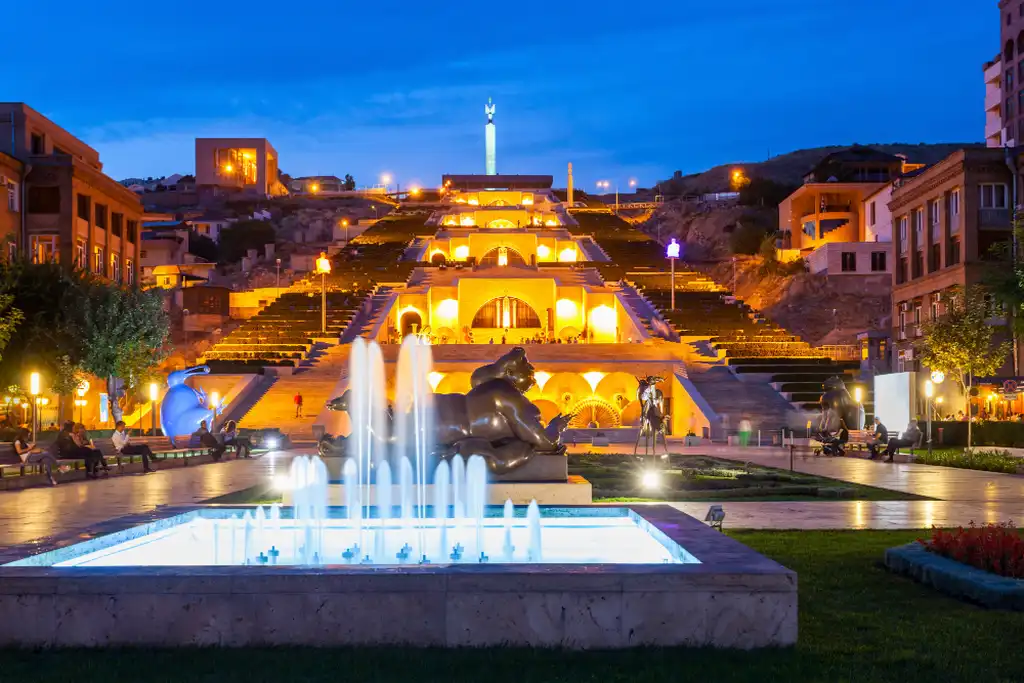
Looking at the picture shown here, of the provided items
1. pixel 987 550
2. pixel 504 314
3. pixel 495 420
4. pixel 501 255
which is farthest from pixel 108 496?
pixel 501 255

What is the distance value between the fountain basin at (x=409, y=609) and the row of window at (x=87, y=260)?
1359 inches

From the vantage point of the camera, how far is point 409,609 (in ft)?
19.9

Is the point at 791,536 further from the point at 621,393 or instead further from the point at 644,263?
the point at 644,263

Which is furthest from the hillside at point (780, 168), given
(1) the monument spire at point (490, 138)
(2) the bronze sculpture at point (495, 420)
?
(2) the bronze sculpture at point (495, 420)

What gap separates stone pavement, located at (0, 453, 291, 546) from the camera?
469 inches

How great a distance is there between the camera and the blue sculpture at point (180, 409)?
29.0 m

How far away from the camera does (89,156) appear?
178 feet

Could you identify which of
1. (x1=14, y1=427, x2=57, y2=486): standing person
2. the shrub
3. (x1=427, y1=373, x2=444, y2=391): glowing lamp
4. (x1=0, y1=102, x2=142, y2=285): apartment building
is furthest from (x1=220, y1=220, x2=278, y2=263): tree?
the shrub

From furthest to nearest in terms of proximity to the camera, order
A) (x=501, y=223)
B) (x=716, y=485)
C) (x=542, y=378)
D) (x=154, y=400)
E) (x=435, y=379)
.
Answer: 1. (x=501, y=223)
2. (x=542, y=378)
3. (x=435, y=379)
4. (x=154, y=400)
5. (x=716, y=485)

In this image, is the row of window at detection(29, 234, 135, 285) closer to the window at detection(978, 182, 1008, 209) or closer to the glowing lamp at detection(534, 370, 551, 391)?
the glowing lamp at detection(534, 370, 551, 391)

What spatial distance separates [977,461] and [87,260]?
36.8 metres

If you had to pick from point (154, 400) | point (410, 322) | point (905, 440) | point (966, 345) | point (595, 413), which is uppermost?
point (410, 322)

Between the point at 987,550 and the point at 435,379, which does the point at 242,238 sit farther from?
the point at 987,550

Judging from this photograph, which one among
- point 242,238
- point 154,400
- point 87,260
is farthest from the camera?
point 242,238
